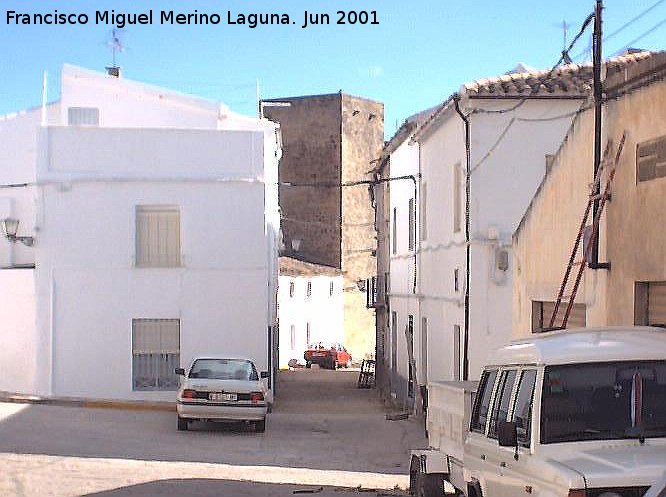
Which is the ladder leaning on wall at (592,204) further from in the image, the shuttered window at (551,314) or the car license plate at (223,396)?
the car license plate at (223,396)

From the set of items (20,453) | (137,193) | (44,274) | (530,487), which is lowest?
(20,453)

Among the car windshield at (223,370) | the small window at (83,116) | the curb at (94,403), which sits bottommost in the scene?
the curb at (94,403)

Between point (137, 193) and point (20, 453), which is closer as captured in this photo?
point (20, 453)

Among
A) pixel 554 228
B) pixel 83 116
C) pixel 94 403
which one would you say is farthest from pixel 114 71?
pixel 554 228

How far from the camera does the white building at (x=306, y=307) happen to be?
49.8 m

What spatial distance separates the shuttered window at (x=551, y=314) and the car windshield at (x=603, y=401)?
5.03 m

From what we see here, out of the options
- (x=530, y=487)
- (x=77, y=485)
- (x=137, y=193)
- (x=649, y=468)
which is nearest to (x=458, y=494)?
(x=530, y=487)

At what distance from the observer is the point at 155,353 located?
1016 inches

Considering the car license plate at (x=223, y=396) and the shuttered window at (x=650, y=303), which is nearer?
the shuttered window at (x=650, y=303)

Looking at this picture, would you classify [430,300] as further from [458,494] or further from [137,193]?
[458,494]

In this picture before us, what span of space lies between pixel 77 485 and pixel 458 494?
5202 millimetres

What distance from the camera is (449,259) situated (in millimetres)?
21250

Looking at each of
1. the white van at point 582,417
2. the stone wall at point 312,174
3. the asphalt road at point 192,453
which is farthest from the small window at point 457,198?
the stone wall at point 312,174

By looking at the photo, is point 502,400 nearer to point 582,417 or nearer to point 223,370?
point 582,417
